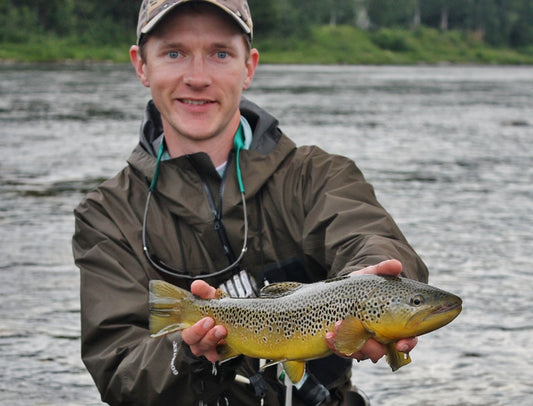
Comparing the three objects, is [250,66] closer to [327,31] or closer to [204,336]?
[204,336]

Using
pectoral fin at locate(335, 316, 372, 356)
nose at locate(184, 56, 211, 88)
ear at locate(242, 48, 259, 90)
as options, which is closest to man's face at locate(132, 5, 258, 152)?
nose at locate(184, 56, 211, 88)

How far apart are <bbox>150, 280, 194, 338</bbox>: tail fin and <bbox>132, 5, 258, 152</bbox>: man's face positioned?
2.68 feet

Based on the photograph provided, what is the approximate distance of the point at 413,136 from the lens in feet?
72.0

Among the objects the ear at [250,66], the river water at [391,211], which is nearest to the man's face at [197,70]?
the ear at [250,66]

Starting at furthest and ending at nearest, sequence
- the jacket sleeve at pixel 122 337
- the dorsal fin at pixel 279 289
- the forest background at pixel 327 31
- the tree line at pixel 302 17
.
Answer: the tree line at pixel 302 17, the forest background at pixel 327 31, the jacket sleeve at pixel 122 337, the dorsal fin at pixel 279 289

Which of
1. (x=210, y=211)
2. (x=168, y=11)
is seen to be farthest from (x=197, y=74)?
(x=210, y=211)

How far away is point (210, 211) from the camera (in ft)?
11.6

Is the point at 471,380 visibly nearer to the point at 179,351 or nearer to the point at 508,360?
the point at 508,360

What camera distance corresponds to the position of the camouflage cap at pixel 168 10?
3.36 m

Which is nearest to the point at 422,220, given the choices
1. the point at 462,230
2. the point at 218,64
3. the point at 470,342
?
the point at 462,230

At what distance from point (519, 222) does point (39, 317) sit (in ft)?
22.0

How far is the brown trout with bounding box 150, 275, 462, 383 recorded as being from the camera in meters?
2.62

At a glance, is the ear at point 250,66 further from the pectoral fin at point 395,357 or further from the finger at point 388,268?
the pectoral fin at point 395,357

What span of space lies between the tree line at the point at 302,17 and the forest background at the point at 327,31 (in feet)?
0.27
